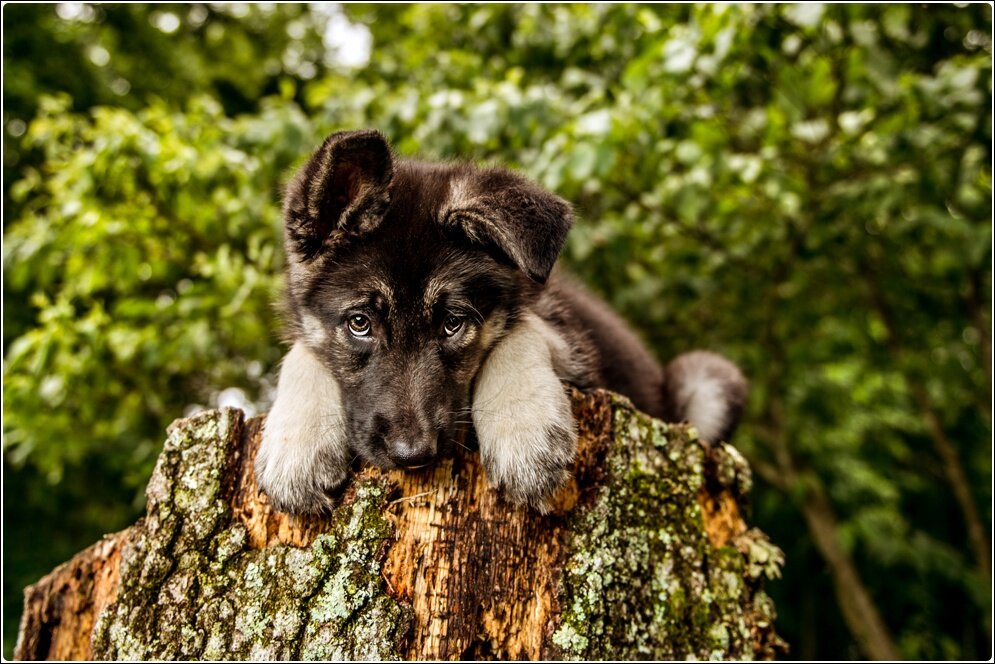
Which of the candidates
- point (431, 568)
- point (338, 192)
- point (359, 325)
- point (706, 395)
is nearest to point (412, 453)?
point (431, 568)

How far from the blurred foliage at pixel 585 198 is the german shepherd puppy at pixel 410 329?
1062 mm

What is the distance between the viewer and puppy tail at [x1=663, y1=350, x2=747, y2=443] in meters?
4.23

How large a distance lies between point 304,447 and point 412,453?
1.50ft

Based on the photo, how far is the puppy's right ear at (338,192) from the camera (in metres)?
2.68

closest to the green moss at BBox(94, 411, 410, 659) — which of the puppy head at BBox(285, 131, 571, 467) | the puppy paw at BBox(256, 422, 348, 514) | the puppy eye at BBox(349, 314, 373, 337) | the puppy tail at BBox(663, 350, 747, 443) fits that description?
the puppy paw at BBox(256, 422, 348, 514)

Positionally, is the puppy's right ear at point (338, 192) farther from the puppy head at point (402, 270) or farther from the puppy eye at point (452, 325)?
the puppy eye at point (452, 325)

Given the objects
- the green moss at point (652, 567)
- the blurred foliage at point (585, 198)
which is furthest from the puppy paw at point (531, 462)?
the blurred foliage at point (585, 198)

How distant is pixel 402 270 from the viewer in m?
2.76

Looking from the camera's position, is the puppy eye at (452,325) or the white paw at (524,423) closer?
the white paw at (524,423)

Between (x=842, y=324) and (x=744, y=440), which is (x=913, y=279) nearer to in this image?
(x=842, y=324)

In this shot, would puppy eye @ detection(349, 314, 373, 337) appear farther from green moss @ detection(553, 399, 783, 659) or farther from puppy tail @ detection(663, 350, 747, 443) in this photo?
puppy tail @ detection(663, 350, 747, 443)

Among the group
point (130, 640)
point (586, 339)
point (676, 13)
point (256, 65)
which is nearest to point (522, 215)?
point (586, 339)

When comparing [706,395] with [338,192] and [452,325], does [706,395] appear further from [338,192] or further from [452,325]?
[338,192]

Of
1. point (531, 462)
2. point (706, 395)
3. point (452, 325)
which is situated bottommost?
point (706, 395)
